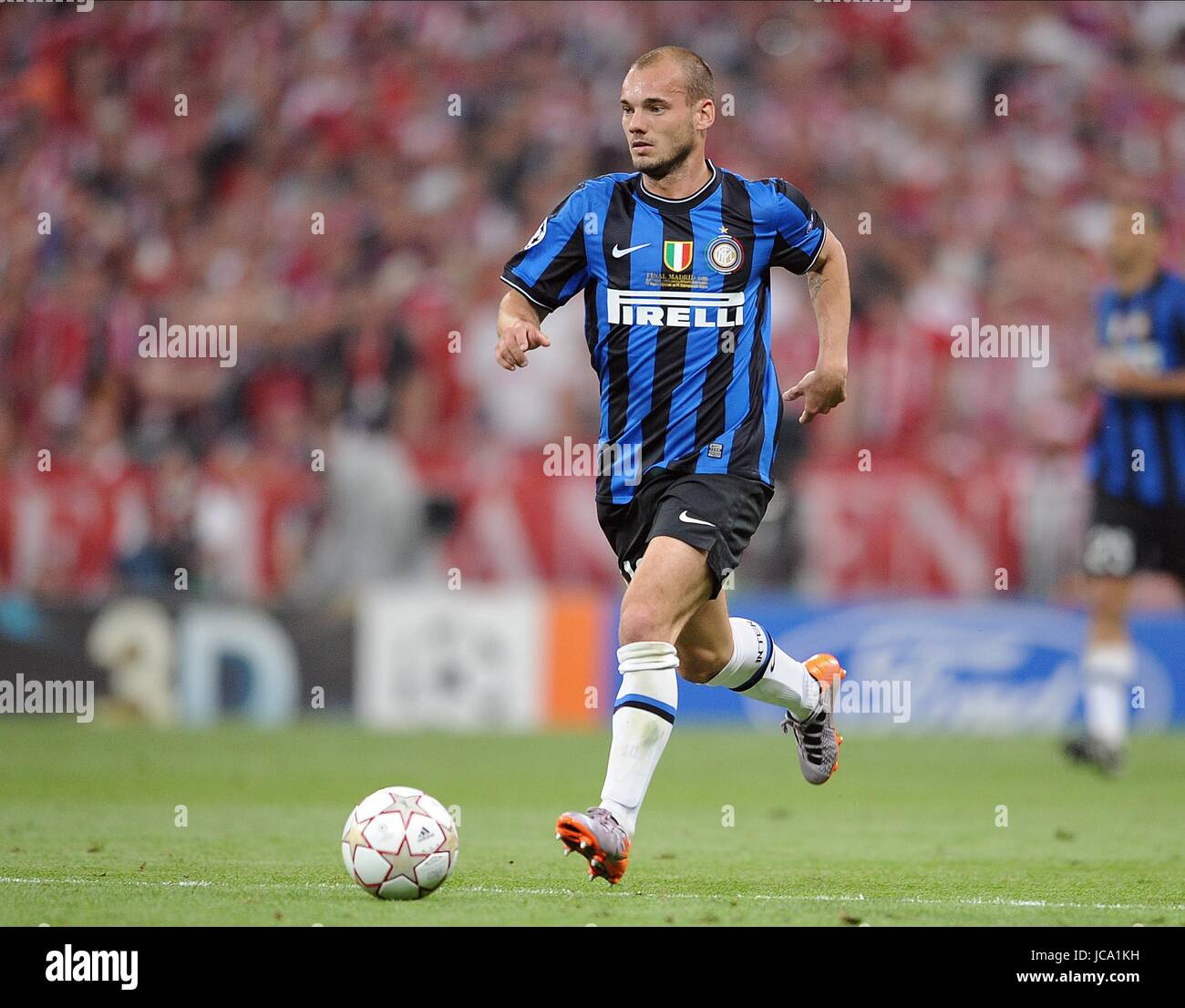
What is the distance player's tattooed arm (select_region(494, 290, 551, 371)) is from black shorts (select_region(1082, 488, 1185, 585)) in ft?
15.7

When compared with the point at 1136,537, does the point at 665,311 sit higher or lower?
higher

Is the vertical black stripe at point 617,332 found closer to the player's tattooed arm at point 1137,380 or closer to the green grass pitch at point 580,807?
the green grass pitch at point 580,807

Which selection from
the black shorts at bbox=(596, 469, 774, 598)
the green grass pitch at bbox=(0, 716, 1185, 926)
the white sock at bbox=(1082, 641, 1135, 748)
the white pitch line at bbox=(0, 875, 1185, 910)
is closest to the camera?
the green grass pitch at bbox=(0, 716, 1185, 926)

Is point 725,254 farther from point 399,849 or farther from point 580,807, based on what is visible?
point 580,807

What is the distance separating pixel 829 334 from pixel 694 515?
2.70ft

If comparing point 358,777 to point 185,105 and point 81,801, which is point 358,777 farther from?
point 185,105

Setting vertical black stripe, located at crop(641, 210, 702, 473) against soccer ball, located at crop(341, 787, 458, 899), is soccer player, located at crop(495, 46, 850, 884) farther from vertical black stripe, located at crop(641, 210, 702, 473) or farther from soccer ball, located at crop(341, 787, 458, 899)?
soccer ball, located at crop(341, 787, 458, 899)

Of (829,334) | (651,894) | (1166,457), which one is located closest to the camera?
(651,894)

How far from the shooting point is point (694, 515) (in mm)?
5473

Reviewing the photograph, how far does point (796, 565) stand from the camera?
40.4ft

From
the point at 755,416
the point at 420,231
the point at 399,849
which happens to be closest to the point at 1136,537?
the point at 755,416

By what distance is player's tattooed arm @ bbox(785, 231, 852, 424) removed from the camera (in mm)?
5621

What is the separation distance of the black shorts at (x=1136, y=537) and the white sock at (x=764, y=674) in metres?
3.60

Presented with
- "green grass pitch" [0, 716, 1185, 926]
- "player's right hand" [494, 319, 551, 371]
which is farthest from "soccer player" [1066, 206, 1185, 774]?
"player's right hand" [494, 319, 551, 371]
